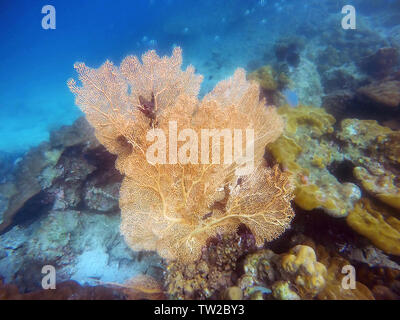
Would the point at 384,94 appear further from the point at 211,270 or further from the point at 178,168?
the point at 211,270

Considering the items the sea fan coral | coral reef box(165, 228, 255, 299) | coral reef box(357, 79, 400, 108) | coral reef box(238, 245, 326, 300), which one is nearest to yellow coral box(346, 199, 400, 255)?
coral reef box(238, 245, 326, 300)

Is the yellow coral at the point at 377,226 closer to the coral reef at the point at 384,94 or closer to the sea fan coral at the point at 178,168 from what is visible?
the sea fan coral at the point at 178,168

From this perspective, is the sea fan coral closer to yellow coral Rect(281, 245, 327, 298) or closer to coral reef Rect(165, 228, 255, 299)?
coral reef Rect(165, 228, 255, 299)

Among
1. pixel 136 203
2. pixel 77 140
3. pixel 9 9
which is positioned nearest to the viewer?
pixel 136 203

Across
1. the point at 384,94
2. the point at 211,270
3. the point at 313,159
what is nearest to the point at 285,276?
the point at 211,270

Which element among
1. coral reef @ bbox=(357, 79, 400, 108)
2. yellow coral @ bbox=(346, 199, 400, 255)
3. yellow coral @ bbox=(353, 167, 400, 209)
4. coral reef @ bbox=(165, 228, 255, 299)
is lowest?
coral reef @ bbox=(165, 228, 255, 299)

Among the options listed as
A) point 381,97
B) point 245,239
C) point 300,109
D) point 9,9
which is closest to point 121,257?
point 245,239

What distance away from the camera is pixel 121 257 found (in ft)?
16.4

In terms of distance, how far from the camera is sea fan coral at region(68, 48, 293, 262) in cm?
279

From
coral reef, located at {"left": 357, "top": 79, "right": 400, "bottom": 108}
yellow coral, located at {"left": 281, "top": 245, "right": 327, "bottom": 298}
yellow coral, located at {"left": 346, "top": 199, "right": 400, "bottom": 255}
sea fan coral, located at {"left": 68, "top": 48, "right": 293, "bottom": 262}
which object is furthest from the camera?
coral reef, located at {"left": 357, "top": 79, "right": 400, "bottom": 108}

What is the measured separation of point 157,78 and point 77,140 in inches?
133

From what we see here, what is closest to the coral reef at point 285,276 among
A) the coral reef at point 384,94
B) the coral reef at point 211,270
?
the coral reef at point 211,270

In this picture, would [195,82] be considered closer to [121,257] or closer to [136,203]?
[136,203]

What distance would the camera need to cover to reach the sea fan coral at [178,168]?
9.16 feet
